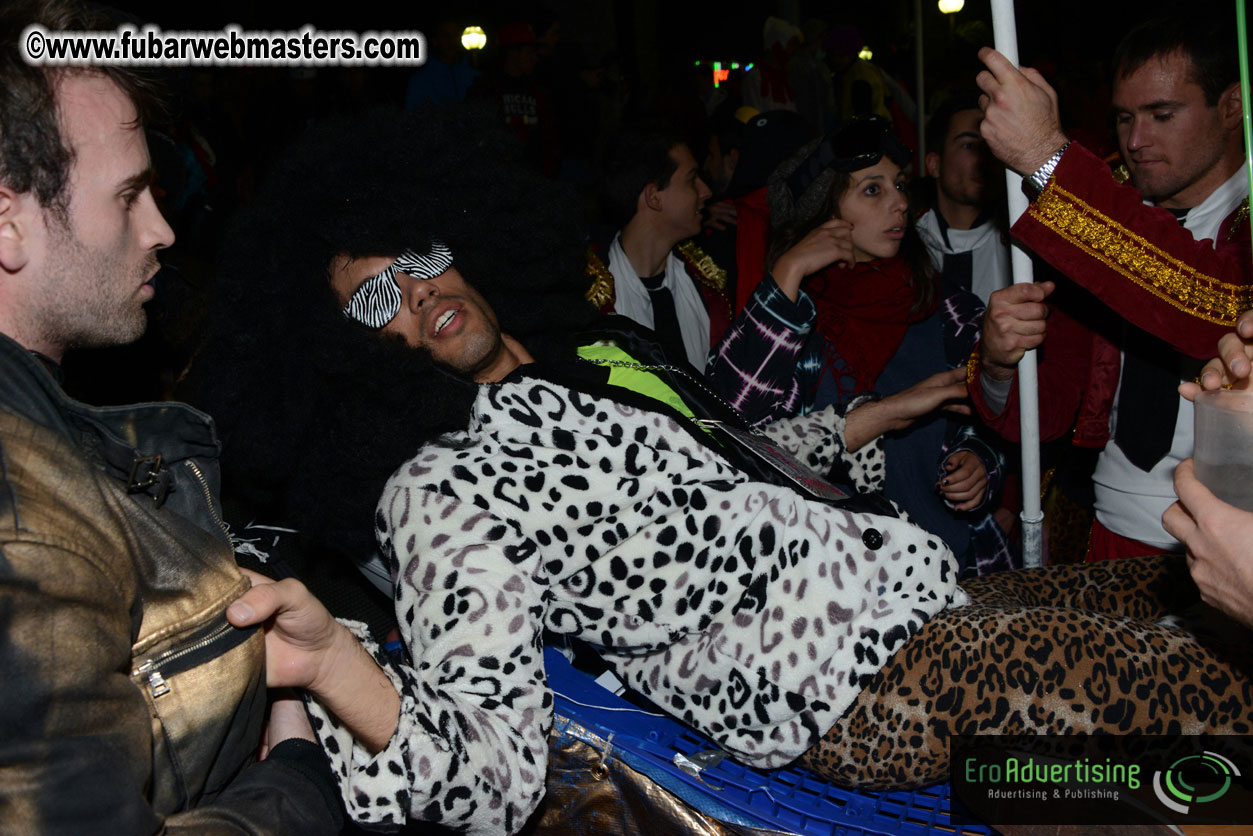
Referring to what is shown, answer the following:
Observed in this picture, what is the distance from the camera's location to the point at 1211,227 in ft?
8.25

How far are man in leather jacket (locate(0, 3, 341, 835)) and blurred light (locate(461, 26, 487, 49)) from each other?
9640mm

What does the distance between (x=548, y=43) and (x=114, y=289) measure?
337 inches

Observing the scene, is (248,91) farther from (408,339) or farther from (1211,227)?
(1211,227)

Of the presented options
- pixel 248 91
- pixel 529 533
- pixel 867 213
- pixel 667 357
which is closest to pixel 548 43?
pixel 248 91

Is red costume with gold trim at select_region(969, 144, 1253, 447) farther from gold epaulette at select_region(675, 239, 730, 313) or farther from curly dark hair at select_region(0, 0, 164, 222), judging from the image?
gold epaulette at select_region(675, 239, 730, 313)

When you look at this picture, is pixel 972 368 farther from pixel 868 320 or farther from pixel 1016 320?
pixel 868 320

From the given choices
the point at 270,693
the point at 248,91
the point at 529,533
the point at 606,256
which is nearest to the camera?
the point at 270,693

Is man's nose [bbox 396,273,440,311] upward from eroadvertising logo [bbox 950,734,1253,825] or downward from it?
upward

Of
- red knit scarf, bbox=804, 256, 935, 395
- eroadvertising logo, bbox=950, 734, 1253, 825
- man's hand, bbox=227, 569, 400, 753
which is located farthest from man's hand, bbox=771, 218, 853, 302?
man's hand, bbox=227, 569, 400, 753

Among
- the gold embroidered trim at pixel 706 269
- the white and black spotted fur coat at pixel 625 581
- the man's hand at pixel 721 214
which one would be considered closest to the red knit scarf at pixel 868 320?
the gold embroidered trim at pixel 706 269

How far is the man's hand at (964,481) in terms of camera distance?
315cm

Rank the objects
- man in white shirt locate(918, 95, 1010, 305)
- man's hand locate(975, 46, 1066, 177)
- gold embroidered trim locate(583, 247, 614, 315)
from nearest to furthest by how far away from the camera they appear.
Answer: man's hand locate(975, 46, 1066, 177)
gold embroidered trim locate(583, 247, 614, 315)
man in white shirt locate(918, 95, 1010, 305)

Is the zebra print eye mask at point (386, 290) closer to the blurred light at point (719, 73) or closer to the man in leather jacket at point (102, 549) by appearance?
the man in leather jacket at point (102, 549)

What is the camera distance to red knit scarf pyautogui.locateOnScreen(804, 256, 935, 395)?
3.44 meters
